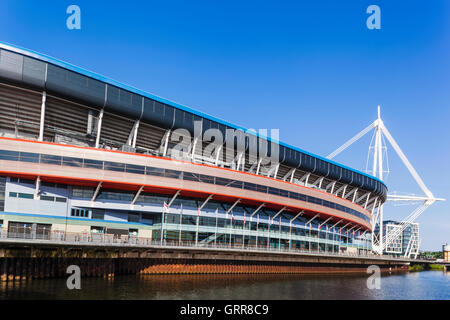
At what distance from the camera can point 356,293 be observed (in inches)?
2130

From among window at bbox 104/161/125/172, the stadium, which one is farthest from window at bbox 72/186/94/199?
window at bbox 104/161/125/172

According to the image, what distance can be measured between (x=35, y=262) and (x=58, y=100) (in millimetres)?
22315

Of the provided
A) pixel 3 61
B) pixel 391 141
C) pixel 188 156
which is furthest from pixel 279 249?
pixel 391 141

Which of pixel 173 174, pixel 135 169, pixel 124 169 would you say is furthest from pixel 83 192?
pixel 173 174

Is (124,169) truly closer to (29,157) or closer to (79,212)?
(79,212)

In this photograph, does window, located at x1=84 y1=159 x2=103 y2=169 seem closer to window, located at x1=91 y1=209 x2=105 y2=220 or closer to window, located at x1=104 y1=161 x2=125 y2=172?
window, located at x1=104 y1=161 x2=125 y2=172

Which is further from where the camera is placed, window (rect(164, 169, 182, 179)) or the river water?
window (rect(164, 169, 182, 179))

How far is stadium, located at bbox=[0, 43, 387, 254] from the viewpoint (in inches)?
2117

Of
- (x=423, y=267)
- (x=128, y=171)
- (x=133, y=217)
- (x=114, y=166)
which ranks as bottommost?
(x=423, y=267)

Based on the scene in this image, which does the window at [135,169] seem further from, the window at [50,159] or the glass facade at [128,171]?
the window at [50,159]

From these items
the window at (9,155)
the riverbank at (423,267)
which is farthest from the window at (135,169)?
the riverbank at (423,267)

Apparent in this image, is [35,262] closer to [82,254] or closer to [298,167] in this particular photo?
[82,254]

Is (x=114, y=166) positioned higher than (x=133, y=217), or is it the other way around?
(x=114, y=166)

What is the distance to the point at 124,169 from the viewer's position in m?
58.8
